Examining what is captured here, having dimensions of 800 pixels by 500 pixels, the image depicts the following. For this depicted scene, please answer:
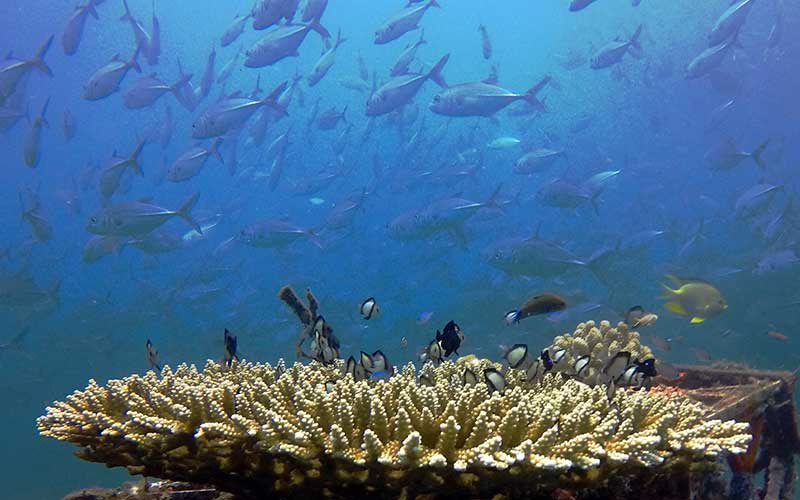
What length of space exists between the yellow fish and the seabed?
6.91ft

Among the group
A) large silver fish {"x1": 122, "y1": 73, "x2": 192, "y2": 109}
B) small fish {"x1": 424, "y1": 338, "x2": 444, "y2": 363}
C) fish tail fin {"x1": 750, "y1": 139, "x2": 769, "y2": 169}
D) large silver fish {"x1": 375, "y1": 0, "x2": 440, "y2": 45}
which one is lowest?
small fish {"x1": 424, "y1": 338, "x2": 444, "y2": 363}

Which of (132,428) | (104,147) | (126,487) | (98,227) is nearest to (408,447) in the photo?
(132,428)

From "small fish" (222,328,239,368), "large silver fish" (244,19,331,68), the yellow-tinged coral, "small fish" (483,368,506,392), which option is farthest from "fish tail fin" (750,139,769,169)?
"small fish" (222,328,239,368)

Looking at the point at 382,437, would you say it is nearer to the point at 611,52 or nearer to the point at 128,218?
the point at 128,218

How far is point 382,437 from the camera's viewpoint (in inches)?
96.0

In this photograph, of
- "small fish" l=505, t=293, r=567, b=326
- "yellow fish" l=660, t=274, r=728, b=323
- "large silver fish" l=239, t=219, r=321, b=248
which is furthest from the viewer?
"large silver fish" l=239, t=219, r=321, b=248

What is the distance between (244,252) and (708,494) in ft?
163

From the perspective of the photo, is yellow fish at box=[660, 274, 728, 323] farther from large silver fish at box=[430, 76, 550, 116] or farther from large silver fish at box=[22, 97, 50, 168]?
large silver fish at box=[22, 97, 50, 168]

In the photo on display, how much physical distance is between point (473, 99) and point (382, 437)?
402 inches

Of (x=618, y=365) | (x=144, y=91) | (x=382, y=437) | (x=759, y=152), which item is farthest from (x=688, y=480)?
(x=759, y=152)

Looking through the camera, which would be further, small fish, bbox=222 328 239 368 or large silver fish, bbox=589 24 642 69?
large silver fish, bbox=589 24 642 69

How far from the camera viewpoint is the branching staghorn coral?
7.57ft

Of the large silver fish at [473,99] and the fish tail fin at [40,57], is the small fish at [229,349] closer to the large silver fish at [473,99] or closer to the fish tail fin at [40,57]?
the fish tail fin at [40,57]

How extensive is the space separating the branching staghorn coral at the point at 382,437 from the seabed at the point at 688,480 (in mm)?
25
